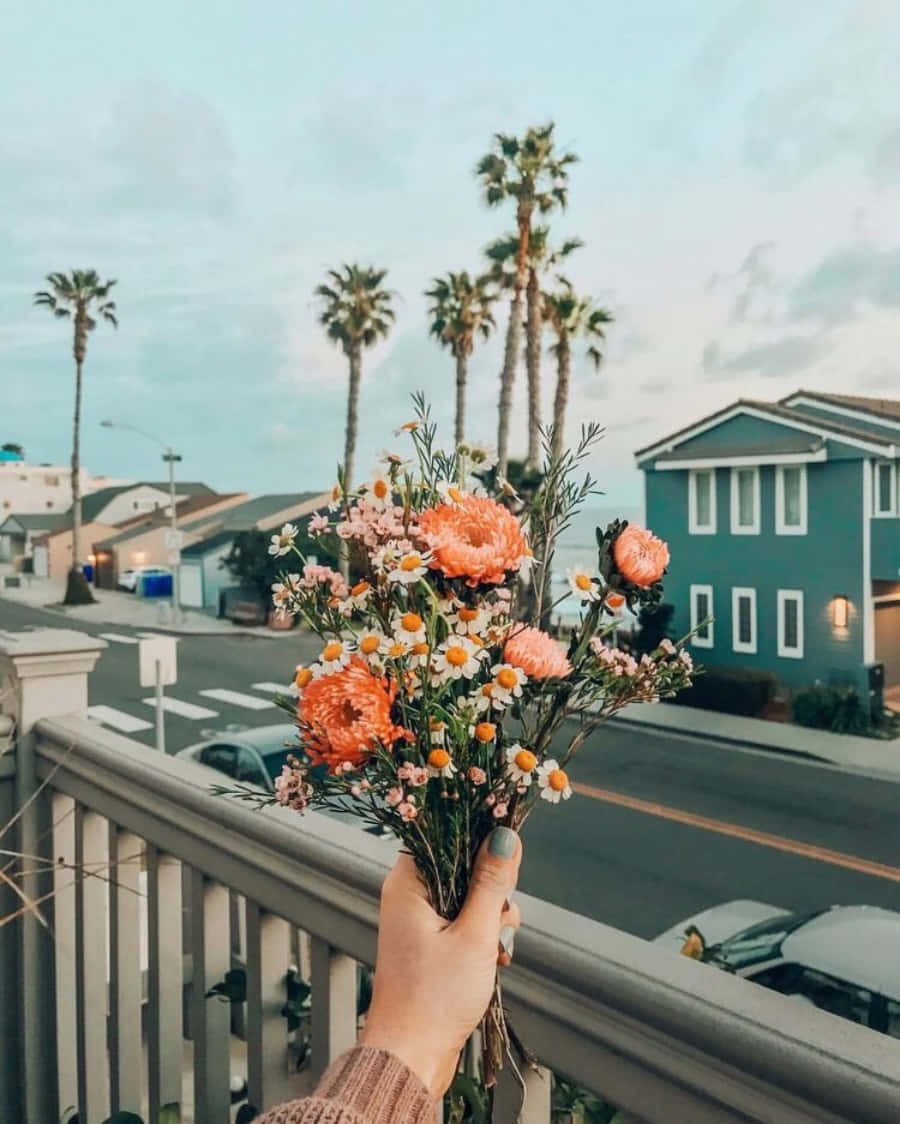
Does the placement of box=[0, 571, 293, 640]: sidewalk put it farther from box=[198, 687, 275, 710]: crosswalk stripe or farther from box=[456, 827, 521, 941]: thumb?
box=[456, 827, 521, 941]: thumb

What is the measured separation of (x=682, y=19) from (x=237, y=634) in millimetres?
23268

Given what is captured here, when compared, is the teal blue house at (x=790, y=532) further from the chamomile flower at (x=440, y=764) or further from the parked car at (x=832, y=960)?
the chamomile flower at (x=440, y=764)

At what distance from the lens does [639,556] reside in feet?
4.09

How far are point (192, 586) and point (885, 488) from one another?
26.6m

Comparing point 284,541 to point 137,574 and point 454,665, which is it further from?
point 137,574

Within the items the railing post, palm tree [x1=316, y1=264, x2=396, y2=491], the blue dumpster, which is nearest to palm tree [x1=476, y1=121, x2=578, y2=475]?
palm tree [x1=316, y1=264, x2=396, y2=491]

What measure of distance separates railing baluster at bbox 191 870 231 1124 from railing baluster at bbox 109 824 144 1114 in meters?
0.38

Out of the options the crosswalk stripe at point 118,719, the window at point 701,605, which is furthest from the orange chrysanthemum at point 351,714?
the window at point 701,605

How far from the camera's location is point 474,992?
107 centimetres

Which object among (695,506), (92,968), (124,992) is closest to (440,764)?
(124,992)

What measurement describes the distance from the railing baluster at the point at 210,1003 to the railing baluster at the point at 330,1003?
1.20ft

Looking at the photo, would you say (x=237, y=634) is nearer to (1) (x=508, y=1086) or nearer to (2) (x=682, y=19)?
(2) (x=682, y=19)

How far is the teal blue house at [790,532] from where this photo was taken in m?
16.7

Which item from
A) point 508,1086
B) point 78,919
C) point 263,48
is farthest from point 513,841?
point 263,48
